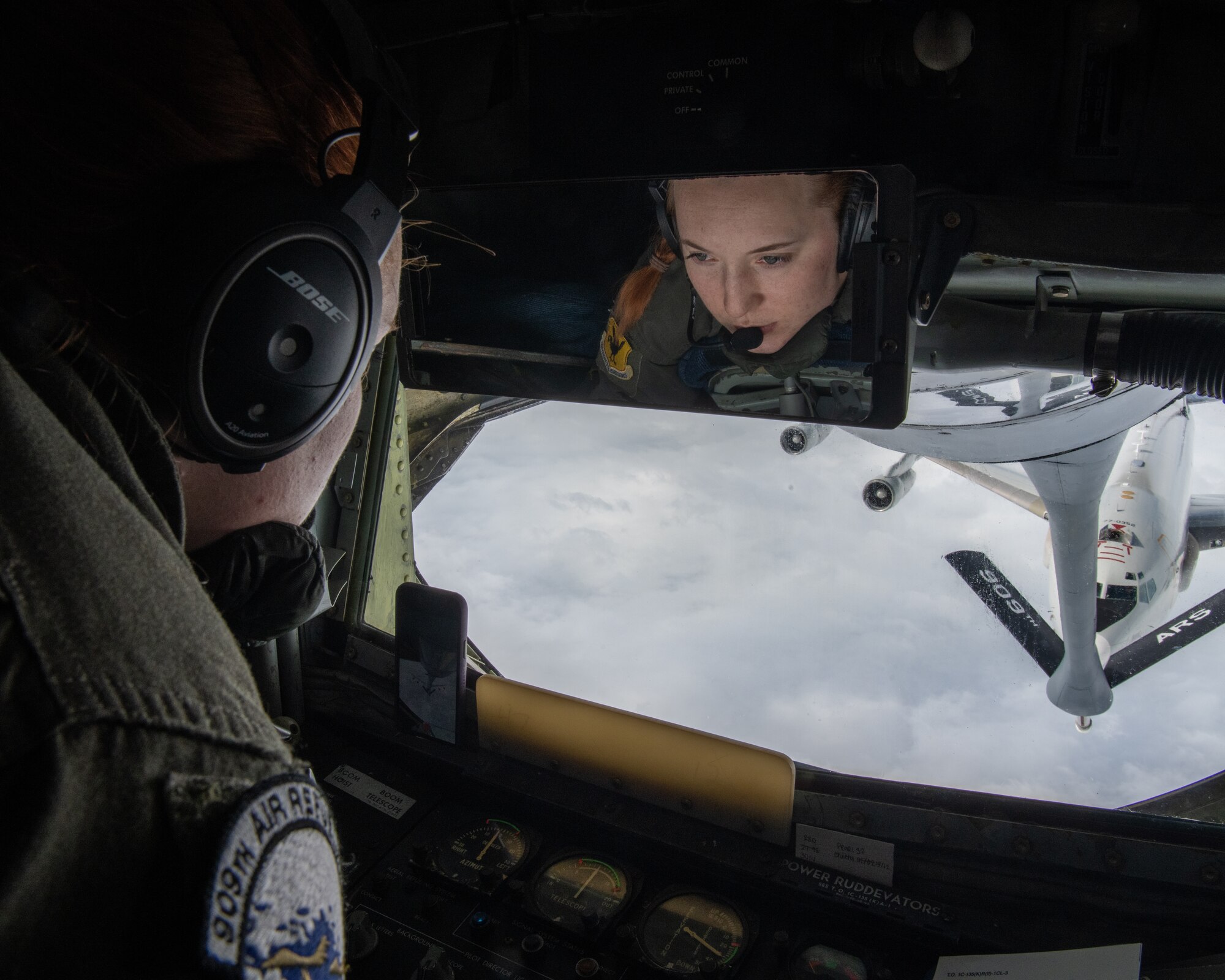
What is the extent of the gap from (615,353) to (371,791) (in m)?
0.93

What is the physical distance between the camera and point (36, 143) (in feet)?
1.53

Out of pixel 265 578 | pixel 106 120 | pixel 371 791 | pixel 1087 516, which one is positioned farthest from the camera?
pixel 1087 516

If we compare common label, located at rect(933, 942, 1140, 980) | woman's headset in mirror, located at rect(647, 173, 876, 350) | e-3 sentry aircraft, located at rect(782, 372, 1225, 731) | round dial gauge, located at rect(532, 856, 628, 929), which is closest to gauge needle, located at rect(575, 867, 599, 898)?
round dial gauge, located at rect(532, 856, 628, 929)

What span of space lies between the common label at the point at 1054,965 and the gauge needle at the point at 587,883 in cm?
51

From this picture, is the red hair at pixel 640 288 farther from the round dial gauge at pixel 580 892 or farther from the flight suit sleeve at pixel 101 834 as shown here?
the flight suit sleeve at pixel 101 834

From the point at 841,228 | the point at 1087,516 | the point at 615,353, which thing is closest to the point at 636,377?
the point at 615,353

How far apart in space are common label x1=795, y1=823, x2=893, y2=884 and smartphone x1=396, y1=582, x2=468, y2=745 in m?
0.66

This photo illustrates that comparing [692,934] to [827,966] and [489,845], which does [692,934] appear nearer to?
[827,966]

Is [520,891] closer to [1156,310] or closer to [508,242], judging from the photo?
[508,242]

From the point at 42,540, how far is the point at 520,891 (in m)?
1.19

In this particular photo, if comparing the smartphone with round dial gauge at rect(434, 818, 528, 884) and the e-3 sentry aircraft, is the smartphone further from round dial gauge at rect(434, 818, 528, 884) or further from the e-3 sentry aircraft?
the e-3 sentry aircraft

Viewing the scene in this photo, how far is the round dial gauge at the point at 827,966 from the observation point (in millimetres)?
1161

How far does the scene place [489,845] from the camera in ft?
4.76

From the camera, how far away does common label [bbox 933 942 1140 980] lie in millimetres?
1062
